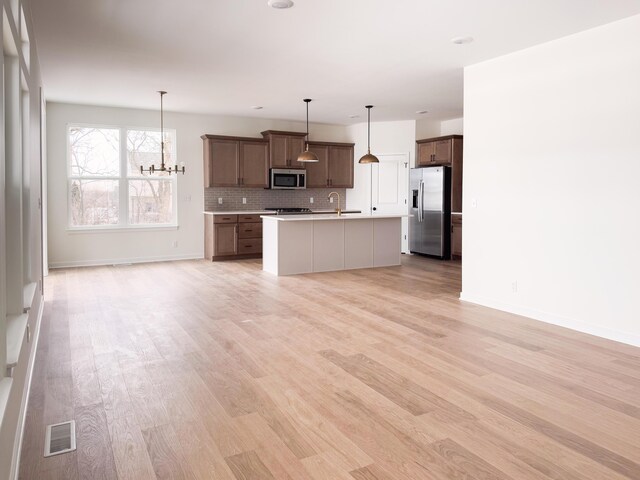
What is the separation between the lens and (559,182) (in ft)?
15.3

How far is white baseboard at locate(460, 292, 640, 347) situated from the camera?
162 inches

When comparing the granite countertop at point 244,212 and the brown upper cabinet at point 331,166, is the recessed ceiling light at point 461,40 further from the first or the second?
the brown upper cabinet at point 331,166

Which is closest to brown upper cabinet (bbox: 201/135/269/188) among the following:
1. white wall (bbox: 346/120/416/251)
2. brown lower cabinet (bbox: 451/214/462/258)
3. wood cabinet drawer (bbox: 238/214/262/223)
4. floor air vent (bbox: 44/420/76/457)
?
wood cabinet drawer (bbox: 238/214/262/223)

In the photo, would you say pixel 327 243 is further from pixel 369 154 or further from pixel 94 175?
pixel 94 175

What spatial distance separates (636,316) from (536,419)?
202 cm

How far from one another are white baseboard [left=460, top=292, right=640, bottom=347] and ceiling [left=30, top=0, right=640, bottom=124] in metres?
2.61

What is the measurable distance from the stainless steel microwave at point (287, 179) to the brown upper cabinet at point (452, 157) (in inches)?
99.3

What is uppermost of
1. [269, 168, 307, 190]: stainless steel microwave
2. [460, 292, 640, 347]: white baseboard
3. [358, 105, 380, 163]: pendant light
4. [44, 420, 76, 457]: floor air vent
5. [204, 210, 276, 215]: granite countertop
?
[358, 105, 380, 163]: pendant light

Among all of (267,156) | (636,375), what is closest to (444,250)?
(267,156)

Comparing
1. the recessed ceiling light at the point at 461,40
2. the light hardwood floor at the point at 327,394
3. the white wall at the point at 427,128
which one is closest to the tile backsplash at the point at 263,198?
the white wall at the point at 427,128

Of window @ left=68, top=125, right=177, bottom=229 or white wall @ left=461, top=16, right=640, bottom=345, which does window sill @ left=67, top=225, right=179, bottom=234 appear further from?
white wall @ left=461, top=16, right=640, bottom=345

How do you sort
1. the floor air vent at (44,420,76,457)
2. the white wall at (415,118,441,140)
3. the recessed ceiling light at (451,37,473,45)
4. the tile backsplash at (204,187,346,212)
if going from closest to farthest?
the floor air vent at (44,420,76,457) → the recessed ceiling light at (451,37,473,45) → the tile backsplash at (204,187,346,212) → the white wall at (415,118,441,140)

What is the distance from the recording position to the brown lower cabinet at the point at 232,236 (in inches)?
350

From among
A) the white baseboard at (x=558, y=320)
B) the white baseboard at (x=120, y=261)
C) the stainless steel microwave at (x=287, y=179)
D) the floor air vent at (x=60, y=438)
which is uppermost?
the stainless steel microwave at (x=287, y=179)
